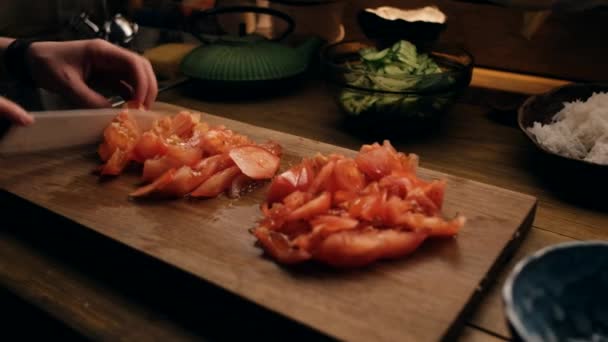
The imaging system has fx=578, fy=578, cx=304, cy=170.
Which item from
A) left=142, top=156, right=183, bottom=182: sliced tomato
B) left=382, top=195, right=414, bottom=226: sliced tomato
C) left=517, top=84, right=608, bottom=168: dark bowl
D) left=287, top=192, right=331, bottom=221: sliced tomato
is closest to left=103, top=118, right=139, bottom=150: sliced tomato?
left=142, top=156, right=183, bottom=182: sliced tomato

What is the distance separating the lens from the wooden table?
2.95 feet

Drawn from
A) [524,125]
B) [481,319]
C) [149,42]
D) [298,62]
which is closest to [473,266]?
[481,319]

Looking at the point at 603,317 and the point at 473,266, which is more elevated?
the point at 603,317

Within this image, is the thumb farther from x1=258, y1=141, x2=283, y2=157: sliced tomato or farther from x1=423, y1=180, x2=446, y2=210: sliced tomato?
x1=423, y1=180, x2=446, y2=210: sliced tomato

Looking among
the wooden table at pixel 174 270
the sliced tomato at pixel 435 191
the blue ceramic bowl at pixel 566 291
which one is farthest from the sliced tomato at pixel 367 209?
the blue ceramic bowl at pixel 566 291

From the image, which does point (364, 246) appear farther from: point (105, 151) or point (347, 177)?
point (105, 151)

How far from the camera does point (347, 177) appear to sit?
3.49 ft

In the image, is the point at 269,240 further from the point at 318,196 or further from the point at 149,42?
the point at 149,42

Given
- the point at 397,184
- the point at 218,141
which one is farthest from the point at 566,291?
the point at 218,141

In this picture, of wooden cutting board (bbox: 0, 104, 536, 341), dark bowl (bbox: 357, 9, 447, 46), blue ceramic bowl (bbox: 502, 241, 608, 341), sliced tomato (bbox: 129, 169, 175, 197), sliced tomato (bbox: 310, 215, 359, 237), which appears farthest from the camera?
dark bowl (bbox: 357, 9, 447, 46)

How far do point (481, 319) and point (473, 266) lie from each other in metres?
0.08

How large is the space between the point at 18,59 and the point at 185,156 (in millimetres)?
579

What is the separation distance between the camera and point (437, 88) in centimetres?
145

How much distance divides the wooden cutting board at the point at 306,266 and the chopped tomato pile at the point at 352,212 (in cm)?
3
